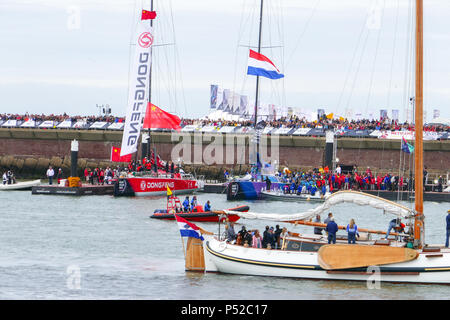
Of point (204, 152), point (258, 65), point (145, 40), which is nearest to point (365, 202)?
point (258, 65)

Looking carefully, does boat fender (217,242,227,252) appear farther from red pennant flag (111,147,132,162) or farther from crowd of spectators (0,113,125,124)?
crowd of spectators (0,113,125,124)

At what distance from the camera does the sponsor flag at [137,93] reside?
60.8 metres

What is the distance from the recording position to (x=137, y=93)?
60656 mm

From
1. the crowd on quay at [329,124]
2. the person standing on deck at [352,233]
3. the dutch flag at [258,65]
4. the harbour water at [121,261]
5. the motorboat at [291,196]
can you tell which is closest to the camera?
the harbour water at [121,261]

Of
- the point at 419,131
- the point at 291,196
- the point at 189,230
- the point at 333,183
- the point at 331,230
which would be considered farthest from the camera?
the point at 333,183

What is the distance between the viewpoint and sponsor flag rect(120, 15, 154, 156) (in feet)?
199

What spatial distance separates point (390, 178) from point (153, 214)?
22.8m

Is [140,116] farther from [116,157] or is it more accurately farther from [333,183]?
[333,183]

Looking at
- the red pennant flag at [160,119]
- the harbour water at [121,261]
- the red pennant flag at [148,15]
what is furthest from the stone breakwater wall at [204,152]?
the harbour water at [121,261]

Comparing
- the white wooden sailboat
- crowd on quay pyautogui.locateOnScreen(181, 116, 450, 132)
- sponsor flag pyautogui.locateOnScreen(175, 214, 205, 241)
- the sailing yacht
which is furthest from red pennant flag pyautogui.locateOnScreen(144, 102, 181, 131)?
the white wooden sailboat

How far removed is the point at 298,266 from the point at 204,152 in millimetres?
47425

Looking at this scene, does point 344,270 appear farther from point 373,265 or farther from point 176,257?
point 176,257

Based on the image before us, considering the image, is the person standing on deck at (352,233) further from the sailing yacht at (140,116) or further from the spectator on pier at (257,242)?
the sailing yacht at (140,116)

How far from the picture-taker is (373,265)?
28172 mm
